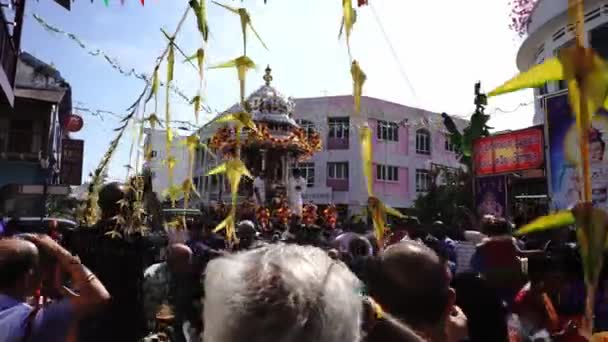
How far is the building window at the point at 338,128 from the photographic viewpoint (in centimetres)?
3137

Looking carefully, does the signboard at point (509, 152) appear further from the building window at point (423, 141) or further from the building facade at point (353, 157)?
the building window at point (423, 141)

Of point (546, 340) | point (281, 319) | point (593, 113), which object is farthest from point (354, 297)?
point (546, 340)

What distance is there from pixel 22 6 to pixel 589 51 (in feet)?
43.7

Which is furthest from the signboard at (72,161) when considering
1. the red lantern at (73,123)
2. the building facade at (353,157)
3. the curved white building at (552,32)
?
the curved white building at (552,32)

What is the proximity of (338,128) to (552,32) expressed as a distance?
1617 centimetres

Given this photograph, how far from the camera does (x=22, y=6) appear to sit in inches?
479

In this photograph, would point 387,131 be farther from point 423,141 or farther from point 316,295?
point 316,295

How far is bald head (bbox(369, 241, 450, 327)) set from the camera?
1785 millimetres

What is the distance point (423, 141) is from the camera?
3403 centimetres

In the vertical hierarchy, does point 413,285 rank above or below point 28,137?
below

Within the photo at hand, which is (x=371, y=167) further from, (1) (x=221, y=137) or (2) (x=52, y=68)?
(2) (x=52, y=68)

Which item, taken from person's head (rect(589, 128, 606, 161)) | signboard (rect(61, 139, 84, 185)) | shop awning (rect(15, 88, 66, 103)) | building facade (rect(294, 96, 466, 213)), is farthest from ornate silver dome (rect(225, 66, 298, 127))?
person's head (rect(589, 128, 606, 161))

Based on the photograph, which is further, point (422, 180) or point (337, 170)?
point (422, 180)

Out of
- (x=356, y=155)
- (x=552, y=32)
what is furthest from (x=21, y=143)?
(x=552, y=32)
